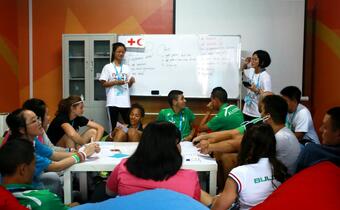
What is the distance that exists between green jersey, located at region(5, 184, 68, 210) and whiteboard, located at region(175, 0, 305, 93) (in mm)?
3673

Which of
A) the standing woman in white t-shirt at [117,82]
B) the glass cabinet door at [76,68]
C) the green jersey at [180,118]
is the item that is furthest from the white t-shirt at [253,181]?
the glass cabinet door at [76,68]

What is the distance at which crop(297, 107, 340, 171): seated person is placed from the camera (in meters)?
1.91

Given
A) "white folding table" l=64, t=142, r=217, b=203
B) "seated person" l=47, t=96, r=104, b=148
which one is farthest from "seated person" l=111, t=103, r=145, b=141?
"white folding table" l=64, t=142, r=217, b=203

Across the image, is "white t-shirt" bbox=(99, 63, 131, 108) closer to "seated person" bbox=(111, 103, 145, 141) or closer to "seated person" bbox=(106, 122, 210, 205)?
"seated person" bbox=(111, 103, 145, 141)

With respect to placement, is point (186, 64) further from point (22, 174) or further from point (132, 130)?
point (22, 174)

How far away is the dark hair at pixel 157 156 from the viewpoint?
1.60 m

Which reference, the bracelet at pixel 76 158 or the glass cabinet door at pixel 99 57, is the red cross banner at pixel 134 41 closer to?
the glass cabinet door at pixel 99 57

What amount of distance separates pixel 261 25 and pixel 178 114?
1885 millimetres

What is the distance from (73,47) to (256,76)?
2627 millimetres

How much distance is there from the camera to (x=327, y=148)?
196cm

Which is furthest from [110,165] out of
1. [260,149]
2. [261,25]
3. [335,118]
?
[261,25]

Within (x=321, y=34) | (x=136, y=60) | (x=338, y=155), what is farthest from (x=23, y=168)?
(x=321, y=34)

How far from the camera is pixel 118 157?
7.41 feet

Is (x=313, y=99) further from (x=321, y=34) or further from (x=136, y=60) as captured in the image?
(x=136, y=60)
